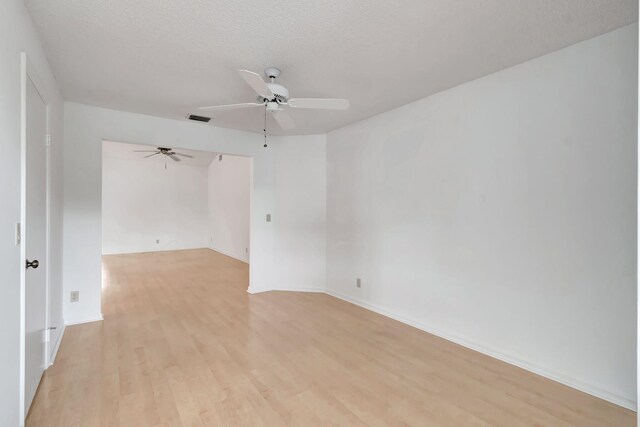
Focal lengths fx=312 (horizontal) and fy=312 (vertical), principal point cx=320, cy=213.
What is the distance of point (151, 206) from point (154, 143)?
5.58 m

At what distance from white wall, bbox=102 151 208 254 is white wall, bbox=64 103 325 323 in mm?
5364

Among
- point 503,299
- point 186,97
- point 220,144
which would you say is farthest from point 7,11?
point 503,299

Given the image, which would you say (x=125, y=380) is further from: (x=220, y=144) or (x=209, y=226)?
(x=209, y=226)

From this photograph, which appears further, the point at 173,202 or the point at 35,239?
the point at 173,202

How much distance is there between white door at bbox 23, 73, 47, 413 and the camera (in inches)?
75.0

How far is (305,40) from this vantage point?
2166mm

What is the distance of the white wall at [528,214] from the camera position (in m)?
2.06

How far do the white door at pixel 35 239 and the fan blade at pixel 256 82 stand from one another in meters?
1.30

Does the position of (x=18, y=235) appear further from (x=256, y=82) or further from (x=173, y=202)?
(x=173, y=202)

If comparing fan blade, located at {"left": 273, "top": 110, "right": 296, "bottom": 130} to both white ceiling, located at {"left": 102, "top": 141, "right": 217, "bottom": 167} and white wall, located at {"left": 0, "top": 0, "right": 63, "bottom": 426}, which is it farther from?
white ceiling, located at {"left": 102, "top": 141, "right": 217, "bottom": 167}

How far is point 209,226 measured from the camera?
952cm

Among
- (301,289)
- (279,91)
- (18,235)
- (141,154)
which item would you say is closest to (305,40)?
(279,91)

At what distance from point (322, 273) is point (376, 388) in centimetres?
256

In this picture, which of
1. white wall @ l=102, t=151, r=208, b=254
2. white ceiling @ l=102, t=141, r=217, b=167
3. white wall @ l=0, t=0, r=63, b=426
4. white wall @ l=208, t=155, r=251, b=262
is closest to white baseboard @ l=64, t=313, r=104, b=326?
white wall @ l=0, t=0, r=63, b=426
